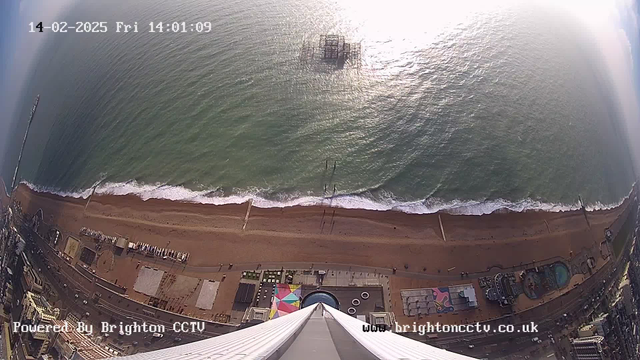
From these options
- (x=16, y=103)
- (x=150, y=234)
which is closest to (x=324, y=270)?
(x=150, y=234)

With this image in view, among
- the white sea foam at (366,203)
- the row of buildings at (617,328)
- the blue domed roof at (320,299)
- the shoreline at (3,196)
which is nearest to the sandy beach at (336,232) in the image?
the white sea foam at (366,203)

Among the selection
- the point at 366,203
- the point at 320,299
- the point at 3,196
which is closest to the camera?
the point at 320,299

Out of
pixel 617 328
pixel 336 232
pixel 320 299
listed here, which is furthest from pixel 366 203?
pixel 617 328

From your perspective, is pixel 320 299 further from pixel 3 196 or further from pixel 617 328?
pixel 3 196

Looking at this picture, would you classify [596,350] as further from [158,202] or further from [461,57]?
[158,202]

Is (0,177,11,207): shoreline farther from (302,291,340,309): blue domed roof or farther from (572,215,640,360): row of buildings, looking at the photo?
Result: (572,215,640,360): row of buildings

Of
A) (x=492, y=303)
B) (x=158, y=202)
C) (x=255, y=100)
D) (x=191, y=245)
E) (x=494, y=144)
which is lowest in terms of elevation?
(x=492, y=303)
